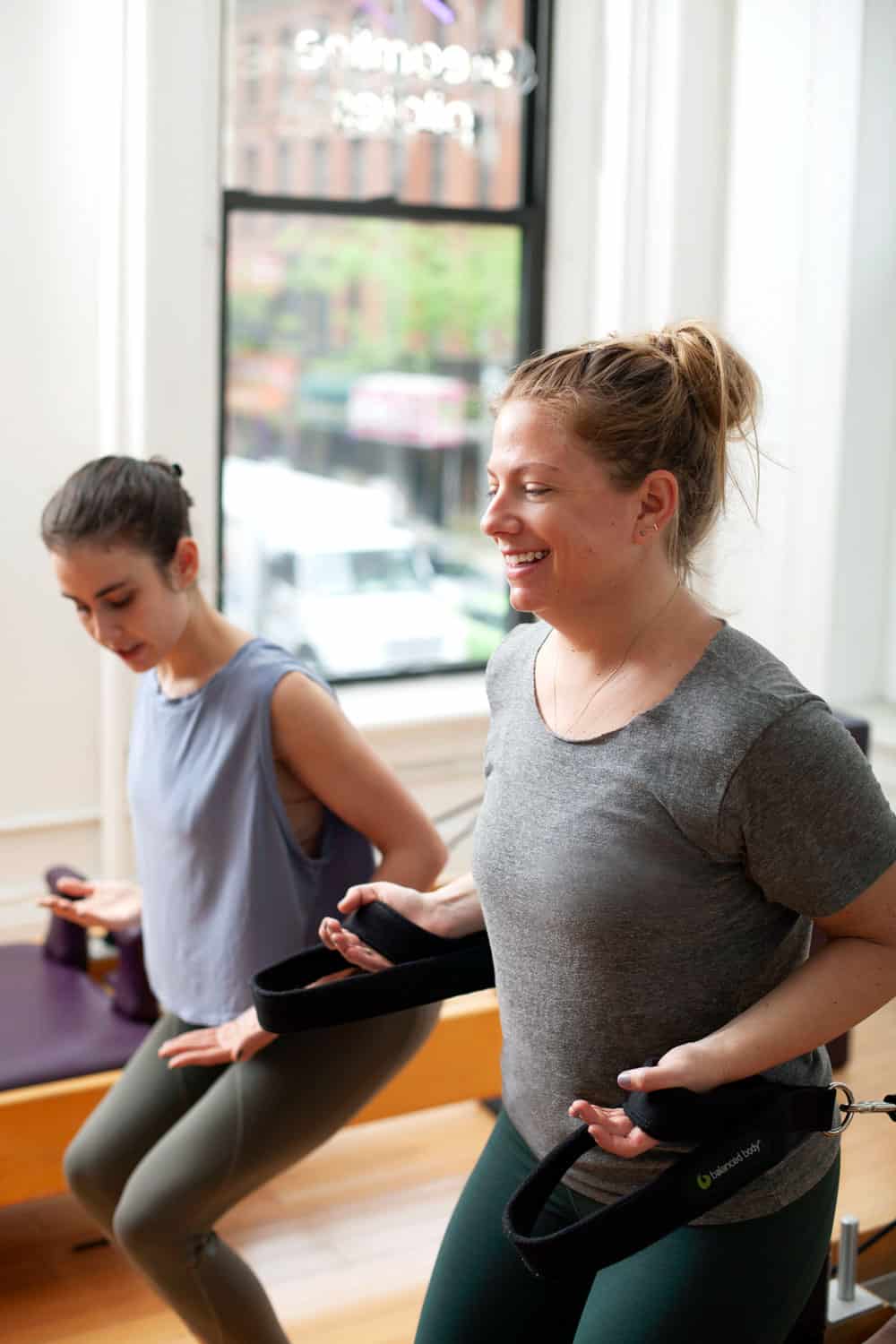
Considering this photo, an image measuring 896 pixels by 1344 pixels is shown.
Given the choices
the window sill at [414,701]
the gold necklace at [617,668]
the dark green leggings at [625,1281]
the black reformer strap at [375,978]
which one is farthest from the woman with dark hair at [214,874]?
the window sill at [414,701]

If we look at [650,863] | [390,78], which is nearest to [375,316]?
[390,78]

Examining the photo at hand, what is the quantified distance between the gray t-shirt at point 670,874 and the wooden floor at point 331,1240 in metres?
1.32

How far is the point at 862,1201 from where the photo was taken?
9.26ft

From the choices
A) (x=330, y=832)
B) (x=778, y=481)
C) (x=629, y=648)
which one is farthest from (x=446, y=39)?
(x=629, y=648)

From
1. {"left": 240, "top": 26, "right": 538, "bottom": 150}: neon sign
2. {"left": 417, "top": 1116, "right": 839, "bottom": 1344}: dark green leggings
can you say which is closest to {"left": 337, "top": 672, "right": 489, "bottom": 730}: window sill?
Answer: {"left": 240, "top": 26, "right": 538, "bottom": 150}: neon sign

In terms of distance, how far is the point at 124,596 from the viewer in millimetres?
1862

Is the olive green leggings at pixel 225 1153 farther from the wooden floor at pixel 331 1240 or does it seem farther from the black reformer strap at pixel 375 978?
the wooden floor at pixel 331 1240

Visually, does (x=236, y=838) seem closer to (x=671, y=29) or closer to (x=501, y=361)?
(x=501, y=361)

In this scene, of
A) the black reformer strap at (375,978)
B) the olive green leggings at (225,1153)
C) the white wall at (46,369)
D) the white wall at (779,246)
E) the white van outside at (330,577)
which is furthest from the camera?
the white van outside at (330,577)

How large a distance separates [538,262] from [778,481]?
0.99 meters

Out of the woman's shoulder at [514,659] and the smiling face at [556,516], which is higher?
the smiling face at [556,516]

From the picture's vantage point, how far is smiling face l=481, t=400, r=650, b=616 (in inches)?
50.8

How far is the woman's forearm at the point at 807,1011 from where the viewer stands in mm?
1214

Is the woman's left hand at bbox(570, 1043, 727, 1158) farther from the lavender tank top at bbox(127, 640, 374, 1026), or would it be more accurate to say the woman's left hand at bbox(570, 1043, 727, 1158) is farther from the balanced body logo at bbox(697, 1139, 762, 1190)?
the lavender tank top at bbox(127, 640, 374, 1026)
